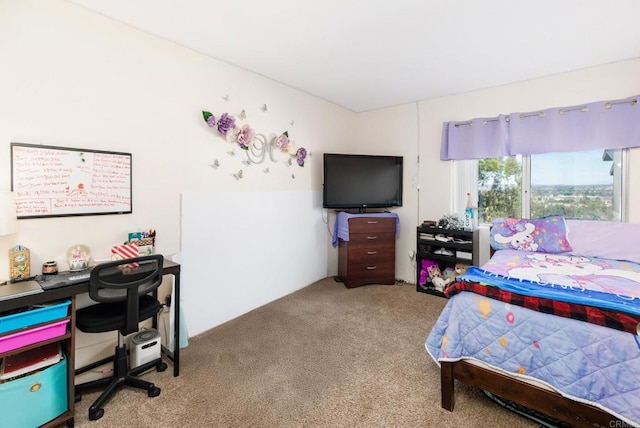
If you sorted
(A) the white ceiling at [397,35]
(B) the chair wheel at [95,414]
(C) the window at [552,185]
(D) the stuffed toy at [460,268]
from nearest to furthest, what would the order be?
(B) the chair wheel at [95,414] < (A) the white ceiling at [397,35] < (C) the window at [552,185] < (D) the stuffed toy at [460,268]

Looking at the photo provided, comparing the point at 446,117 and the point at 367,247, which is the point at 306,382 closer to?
the point at 367,247

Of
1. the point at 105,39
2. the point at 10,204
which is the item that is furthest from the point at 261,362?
the point at 105,39

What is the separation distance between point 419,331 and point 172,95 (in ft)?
9.69

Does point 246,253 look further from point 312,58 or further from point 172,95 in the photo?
point 312,58

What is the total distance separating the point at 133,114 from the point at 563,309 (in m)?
2.98

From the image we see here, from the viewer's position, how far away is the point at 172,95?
2379 mm

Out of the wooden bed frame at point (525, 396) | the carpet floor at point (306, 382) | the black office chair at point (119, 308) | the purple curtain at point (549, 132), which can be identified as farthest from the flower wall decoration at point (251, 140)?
→ the wooden bed frame at point (525, 396)

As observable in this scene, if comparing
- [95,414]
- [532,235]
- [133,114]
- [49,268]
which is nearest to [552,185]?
[532,235]

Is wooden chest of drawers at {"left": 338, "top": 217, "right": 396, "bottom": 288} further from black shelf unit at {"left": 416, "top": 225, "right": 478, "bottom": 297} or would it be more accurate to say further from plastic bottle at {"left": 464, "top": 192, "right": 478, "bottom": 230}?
plastic bottle at {"left": 464, "top": 192, "right": 478, "bottom": 230}

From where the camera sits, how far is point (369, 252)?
150 inches

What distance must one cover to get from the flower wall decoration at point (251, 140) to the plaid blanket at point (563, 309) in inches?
89.2

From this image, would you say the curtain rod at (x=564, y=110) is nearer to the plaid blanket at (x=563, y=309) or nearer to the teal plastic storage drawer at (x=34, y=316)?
the plaid blanket at (x=563, y=309)

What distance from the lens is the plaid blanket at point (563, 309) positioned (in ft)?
4.39

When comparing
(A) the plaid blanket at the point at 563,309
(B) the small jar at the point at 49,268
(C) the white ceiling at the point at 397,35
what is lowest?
(A) the plaid blanket at the point at 563,309
